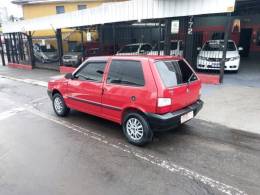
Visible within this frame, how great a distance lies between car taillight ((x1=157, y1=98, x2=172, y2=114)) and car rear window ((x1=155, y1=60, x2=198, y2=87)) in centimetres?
29

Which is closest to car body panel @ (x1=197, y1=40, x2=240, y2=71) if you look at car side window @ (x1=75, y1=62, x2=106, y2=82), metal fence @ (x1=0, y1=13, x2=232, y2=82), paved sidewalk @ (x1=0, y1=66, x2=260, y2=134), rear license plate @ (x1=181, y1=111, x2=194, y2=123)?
metal fence @ (x1=0, y1=13, x2=232, y2=82)

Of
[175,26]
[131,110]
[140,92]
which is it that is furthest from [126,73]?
[175,26]

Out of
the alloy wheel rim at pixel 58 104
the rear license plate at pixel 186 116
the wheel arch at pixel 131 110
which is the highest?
the wheel arch at pixel 131 110

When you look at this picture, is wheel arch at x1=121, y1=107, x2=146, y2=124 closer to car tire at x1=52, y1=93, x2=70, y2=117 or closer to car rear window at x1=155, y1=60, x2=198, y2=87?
car rear window at x1=155, y1=60, x2=198, y2=87

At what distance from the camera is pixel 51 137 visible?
5.11 metres

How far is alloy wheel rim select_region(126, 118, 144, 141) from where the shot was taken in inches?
176

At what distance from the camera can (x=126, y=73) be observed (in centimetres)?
461

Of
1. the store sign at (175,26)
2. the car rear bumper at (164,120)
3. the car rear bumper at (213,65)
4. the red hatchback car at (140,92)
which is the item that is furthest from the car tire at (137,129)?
the car rear bumper at (213,65)

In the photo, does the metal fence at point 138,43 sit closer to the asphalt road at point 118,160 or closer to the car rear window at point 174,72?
the car rear window at point 174,72

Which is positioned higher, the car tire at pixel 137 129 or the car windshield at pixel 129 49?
the car windshield at pixel 129 49

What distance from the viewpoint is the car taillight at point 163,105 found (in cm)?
407

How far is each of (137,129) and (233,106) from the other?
3.78m

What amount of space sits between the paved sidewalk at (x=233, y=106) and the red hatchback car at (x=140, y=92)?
140 centimetres

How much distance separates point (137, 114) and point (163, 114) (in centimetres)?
53
